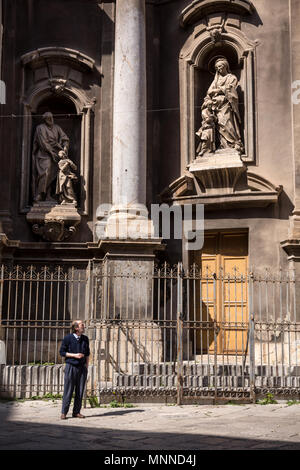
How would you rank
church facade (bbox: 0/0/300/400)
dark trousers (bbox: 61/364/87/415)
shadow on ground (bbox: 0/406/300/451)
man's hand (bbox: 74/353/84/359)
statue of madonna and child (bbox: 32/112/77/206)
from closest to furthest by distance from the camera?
shadow on ground (bbox: 0/406/300/451) < dark trousers (bbox: 61/364/87/415) < man's hand (bbox: 74/353/84/359) < church facade (bbox: 0/0/300/400) < statue of madonna and child (bbox: 32/112/77/206)

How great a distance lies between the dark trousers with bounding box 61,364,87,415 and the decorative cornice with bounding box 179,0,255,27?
10.1 meters

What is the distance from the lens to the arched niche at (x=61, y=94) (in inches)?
653

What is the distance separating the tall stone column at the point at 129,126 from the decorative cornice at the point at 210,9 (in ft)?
4.47

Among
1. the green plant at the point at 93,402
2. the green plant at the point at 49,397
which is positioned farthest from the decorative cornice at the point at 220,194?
the green plant at the point at 93,402

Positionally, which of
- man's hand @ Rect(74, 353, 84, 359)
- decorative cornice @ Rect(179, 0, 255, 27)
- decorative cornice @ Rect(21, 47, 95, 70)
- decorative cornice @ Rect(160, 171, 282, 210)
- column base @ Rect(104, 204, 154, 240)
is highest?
decorative cornice @ Rect(179, 0, 255, 27)

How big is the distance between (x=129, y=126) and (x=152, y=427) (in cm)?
800

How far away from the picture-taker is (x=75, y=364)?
1012cm

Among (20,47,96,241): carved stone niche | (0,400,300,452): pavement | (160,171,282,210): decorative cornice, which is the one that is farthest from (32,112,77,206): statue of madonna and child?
(0,400,300,452): pavement

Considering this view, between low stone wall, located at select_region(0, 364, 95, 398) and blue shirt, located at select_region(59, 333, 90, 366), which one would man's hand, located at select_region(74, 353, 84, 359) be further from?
low stone wall, located at select_region(0, 364, 95, 398)

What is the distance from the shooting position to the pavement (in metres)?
7.58

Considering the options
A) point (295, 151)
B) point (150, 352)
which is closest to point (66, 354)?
point (150, 352)

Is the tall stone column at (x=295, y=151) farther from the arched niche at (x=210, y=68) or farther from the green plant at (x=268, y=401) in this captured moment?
the green plant at (x=268, y=401)
